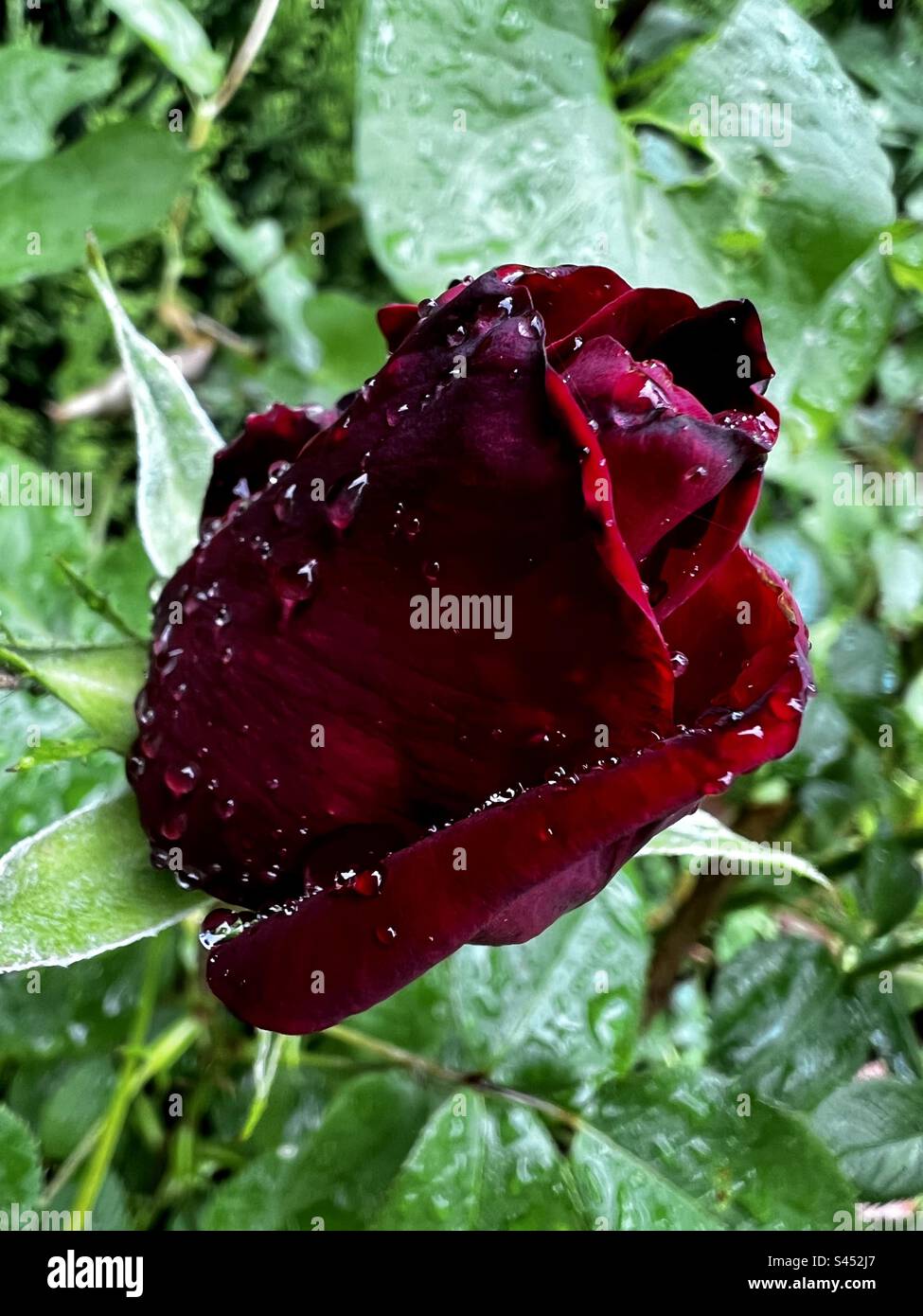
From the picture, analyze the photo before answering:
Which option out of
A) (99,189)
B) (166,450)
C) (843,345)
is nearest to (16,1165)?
(166,450)

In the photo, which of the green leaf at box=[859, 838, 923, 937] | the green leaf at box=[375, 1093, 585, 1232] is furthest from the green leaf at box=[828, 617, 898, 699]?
the green leaf at box=[375, 1093, 585, 1232]

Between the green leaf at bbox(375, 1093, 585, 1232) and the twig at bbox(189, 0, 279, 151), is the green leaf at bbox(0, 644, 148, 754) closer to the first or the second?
the green leaf at bbox(375, 1093, 585, 1232)

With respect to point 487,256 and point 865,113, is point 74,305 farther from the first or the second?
point 865,113

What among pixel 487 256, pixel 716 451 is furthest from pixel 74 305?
pixel 716 451

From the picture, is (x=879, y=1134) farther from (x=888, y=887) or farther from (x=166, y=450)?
(x=166, y=450)

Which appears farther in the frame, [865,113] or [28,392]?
[28,392]
